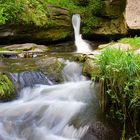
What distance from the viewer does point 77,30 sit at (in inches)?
496

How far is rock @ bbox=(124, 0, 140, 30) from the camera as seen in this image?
11.3m

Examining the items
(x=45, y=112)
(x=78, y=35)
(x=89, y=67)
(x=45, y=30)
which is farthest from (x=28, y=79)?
(x=78, y=35)

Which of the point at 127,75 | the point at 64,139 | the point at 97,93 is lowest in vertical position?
the point at 64,139

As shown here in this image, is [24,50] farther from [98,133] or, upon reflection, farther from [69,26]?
[98,133]

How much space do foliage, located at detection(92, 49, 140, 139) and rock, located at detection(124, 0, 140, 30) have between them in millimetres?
5743

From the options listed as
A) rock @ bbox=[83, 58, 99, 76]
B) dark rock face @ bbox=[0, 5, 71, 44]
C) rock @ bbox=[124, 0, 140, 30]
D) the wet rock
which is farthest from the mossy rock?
rock @ bbox=[124, 0, 140, 30]

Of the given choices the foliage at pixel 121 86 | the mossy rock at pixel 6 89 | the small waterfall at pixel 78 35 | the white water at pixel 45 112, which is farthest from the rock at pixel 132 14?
the foliage at pixel 121 86

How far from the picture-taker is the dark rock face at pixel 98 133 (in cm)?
540

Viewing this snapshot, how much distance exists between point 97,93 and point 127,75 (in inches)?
38.8

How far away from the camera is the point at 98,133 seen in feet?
17.9

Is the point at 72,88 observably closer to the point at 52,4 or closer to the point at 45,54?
the point at 45,54

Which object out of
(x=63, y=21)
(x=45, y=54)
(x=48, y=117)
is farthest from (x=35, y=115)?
(x=63, y=21)

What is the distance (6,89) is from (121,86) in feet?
7.87

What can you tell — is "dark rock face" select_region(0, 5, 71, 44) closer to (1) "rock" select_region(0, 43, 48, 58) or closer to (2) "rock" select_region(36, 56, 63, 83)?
(1) "rock" select_region(0, 43, 48, 58)
